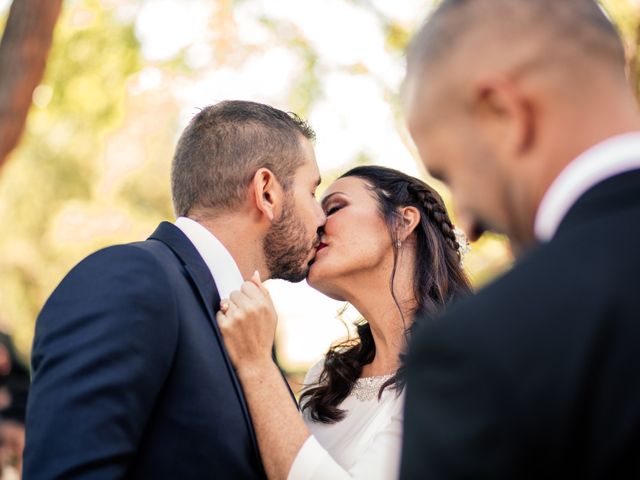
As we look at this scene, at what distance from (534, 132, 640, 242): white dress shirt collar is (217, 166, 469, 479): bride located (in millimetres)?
1961

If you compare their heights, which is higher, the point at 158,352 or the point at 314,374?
the point at 158,352

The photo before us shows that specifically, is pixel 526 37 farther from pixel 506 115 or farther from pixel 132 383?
pixel 132 383

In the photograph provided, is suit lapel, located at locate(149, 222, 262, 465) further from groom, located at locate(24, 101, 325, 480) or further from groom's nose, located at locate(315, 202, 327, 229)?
groom's nose, located at locate(315, 202, 327, 229)

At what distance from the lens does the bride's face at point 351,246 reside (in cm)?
376

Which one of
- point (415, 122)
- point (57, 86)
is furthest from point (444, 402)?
point (57, 86)

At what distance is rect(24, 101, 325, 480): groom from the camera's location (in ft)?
8.09

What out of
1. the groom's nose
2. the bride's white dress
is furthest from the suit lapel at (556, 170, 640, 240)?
the groom's nose

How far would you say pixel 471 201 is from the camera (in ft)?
4.81

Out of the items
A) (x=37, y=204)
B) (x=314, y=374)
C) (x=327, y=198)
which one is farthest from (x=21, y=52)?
(x=37, y=204)

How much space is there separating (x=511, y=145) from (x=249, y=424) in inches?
68.7

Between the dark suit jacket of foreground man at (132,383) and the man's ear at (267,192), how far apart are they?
1.77ft

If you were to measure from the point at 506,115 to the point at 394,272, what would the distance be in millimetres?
2499

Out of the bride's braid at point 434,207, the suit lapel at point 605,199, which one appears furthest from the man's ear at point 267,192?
the suit lapel at point 605,199

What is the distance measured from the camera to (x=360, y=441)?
3467mm
